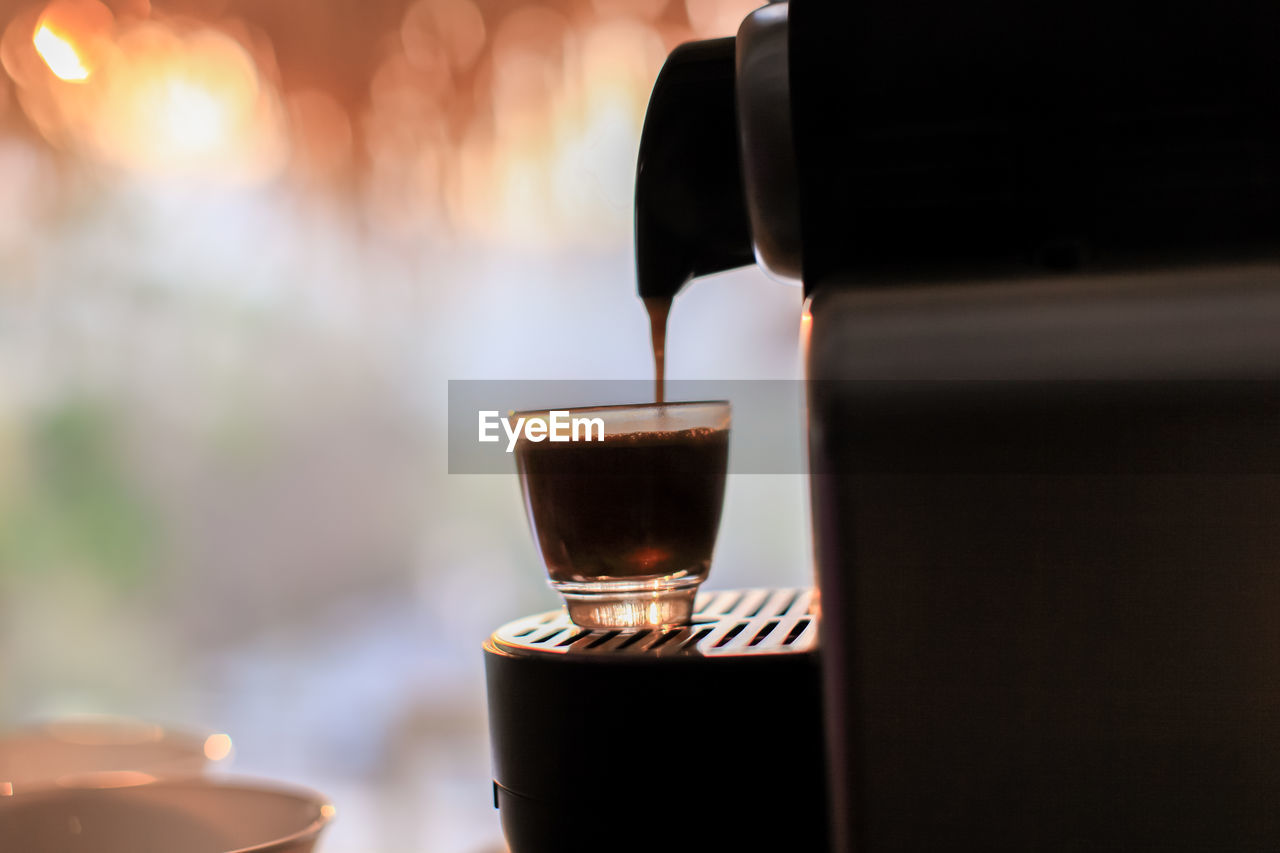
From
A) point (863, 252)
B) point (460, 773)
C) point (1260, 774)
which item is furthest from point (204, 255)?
point (1260, 774)

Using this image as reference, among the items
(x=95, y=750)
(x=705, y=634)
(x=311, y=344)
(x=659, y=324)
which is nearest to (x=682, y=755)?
(x=705, y=634)

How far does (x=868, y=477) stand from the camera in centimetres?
25

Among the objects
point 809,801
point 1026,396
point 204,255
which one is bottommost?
point 809,801

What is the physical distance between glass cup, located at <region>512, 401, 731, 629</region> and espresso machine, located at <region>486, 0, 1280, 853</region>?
14 centimetres

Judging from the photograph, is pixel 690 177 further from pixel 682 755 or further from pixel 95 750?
pixel 95 750

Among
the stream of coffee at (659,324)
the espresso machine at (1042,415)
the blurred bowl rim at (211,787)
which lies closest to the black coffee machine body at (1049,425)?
the espresso machine at (1042,415)

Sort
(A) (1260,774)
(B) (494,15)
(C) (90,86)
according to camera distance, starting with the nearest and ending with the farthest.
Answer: (A) (1260,774) < (B) (494,15) < (C) (90,86)

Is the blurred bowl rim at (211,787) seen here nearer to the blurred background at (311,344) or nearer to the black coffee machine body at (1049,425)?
the black coffee machine body at (1049,425)

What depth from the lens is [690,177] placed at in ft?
1.23

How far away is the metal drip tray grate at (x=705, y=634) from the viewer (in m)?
0.35

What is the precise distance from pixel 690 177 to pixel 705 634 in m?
0.16

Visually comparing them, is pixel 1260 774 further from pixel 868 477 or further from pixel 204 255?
pixel 204 255

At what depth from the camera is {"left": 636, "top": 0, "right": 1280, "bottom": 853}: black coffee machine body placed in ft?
0.78

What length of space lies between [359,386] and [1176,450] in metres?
0.75
